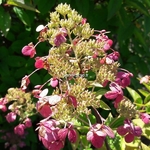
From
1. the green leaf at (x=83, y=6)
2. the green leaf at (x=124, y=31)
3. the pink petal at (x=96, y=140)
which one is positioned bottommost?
the pink petal at (x=96, y=140)

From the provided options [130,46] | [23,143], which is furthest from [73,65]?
[130,46]

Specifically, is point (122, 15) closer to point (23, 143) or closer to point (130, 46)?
point (130, 46)

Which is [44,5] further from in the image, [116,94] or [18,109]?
[116,94]

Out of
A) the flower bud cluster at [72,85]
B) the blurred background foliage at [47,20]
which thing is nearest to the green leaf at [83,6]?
the blurred background foliage at [47,20]

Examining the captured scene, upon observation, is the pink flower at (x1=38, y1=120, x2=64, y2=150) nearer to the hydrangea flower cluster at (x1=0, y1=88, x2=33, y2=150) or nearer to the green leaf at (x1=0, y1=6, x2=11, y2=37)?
the hydrangea flower cluster at (x1=0, y1=88, x2=33, y2=150)

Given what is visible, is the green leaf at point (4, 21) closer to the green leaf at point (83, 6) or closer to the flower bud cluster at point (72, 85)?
the green leaf at point (83, 6)

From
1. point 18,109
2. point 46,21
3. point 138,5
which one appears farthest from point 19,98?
point 46,21

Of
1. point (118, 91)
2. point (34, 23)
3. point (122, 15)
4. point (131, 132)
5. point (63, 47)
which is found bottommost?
point (131, 132)

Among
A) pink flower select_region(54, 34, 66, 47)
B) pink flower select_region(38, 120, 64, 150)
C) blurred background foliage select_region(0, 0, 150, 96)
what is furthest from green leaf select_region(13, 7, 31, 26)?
pink flower select_region(38, 120, 64, 150)
